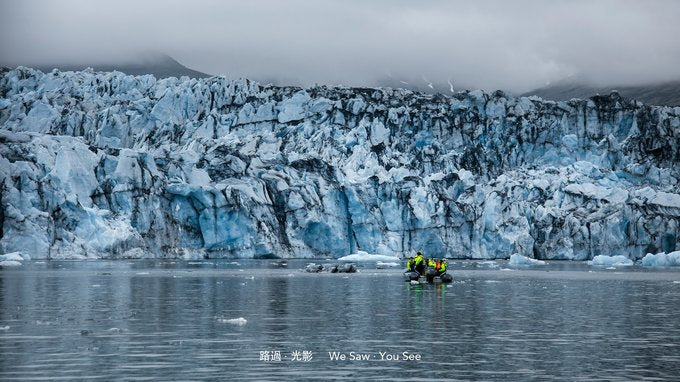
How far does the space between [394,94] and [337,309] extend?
77.5m

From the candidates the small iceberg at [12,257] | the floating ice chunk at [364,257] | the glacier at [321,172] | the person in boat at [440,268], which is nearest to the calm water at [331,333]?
the person in boat at [440,268]

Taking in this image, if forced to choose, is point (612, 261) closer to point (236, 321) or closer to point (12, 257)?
point (12, 257)

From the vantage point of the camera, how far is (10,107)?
8844 cm

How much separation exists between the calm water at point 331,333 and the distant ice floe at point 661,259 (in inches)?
1293

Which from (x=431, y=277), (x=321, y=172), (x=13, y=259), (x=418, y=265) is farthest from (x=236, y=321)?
(x=321, y=172)

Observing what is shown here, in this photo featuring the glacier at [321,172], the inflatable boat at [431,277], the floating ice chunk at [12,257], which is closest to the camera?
the inflatable boat at [431,277]

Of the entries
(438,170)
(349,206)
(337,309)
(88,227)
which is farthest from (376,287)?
(438,170)

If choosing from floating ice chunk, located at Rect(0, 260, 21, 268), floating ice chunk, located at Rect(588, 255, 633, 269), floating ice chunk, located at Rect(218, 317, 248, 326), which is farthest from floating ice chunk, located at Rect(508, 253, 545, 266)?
floating ice chunk, located at Rect(218, 317, 248, 326)

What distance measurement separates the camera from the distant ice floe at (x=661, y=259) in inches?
2571

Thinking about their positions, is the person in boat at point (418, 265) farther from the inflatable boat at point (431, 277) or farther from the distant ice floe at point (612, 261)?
the distant ice floe at point (612, 261)

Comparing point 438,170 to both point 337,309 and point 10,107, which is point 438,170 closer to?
point 10,107

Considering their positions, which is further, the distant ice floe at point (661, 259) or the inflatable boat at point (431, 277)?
the distant ice floe at point (661, 259)

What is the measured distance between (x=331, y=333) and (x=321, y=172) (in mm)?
58679

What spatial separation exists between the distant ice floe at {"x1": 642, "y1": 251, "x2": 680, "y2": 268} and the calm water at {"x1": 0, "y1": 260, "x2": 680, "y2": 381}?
108 feet
